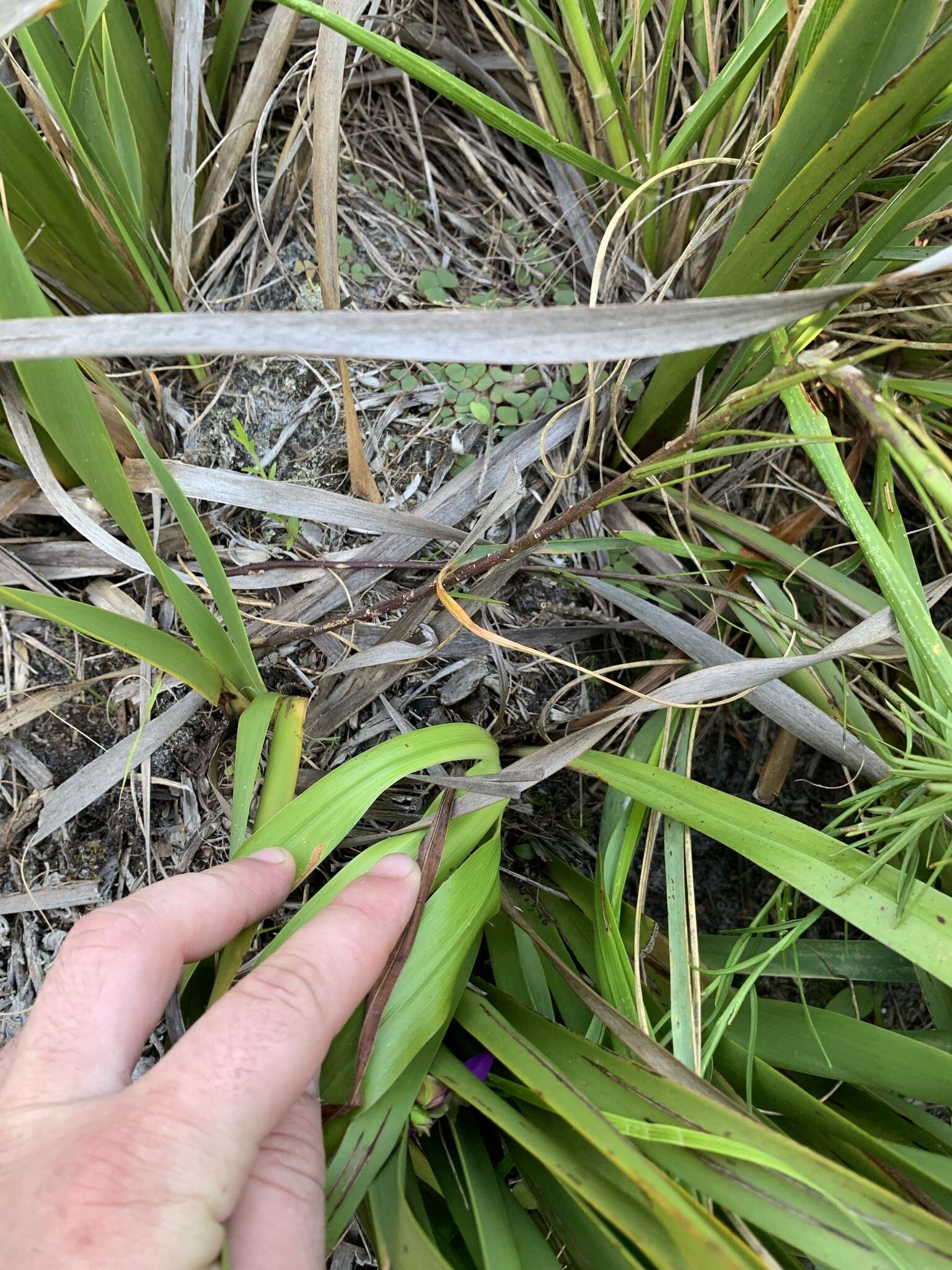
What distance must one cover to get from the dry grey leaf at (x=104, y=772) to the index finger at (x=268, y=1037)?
1.25ft

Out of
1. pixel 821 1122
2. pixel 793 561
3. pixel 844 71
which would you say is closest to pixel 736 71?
pixel 844 71

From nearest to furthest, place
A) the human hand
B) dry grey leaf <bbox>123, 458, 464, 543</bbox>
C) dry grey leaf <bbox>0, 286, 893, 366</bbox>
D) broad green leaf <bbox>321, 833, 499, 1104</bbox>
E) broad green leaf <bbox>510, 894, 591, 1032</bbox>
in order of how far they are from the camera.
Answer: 1. dry grey leaf <bbox>0, 286, 893, 366</bbox>
2. the human hand
3. broad green leaf <bbox>321, 833, 499, 1104</bbox>
4. broad green leaf <bbox>510, 894, 591, 1032</bbox>
5. dry grey leaf <bbox>123, 458, 464, 543</bbox>

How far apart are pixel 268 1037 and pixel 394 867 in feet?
0.72

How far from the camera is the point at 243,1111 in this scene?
638 mm

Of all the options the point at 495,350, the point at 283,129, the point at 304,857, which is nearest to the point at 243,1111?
the point at 304,857

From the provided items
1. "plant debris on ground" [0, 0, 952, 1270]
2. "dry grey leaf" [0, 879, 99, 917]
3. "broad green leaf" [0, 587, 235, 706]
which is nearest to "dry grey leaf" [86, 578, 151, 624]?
"plant debris on ground" [0, 0, 952, 1270]

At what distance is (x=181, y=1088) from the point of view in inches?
25.1

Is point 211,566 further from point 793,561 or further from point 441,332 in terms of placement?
point 793,561

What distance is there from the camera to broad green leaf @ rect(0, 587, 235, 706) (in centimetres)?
75

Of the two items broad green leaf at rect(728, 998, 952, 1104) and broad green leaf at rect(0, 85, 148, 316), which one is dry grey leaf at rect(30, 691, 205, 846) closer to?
broad green leaf at rect(0, 85, 148, 316)

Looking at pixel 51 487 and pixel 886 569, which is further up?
pixel 51 487

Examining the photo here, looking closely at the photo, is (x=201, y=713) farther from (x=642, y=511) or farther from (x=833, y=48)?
(x=833, y=48)

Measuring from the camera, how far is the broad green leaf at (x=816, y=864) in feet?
2.27

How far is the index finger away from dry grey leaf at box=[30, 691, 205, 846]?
382mm
